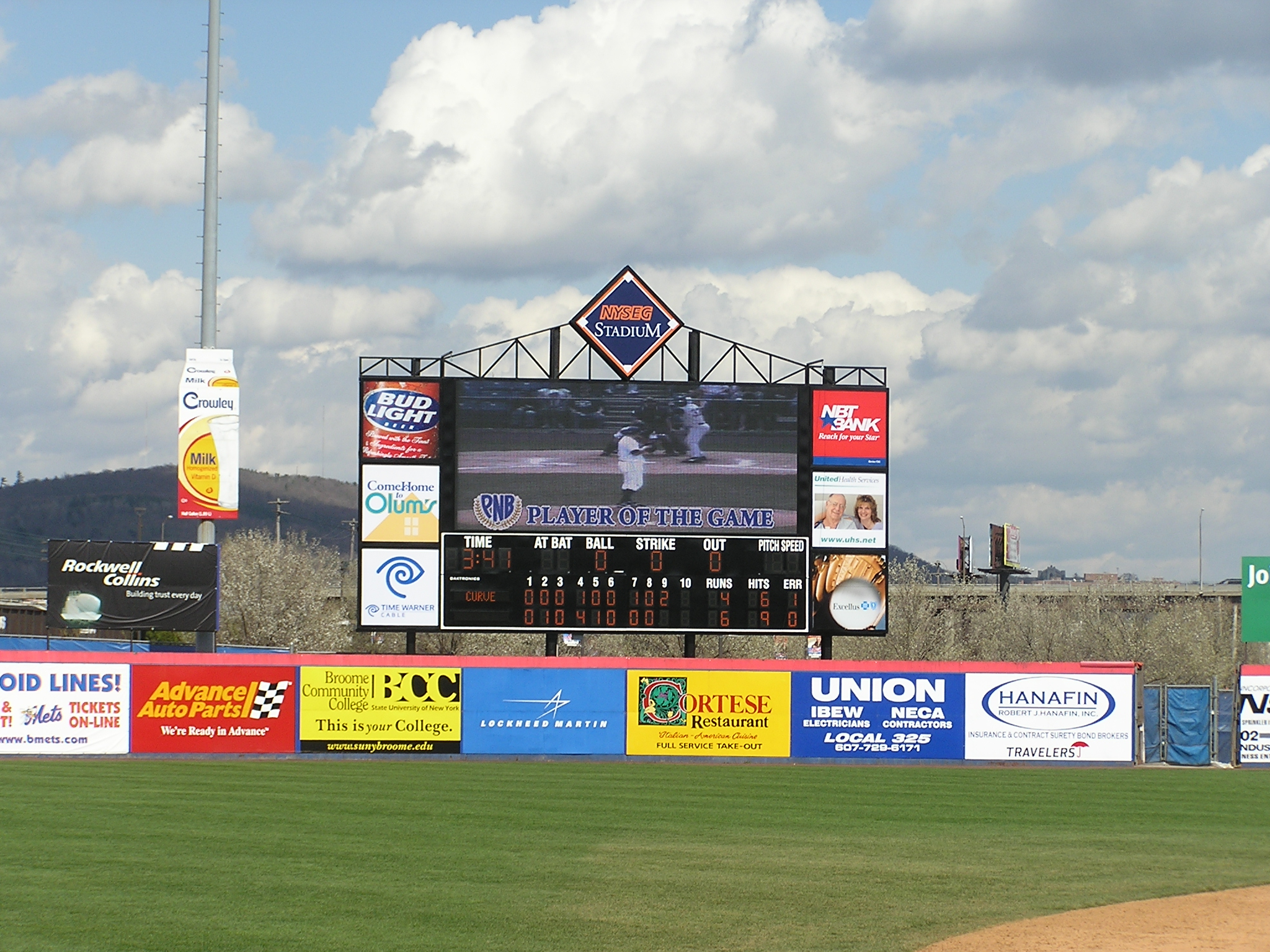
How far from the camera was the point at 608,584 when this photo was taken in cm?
3120

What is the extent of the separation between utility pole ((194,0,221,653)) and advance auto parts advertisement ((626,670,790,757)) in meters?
11.9

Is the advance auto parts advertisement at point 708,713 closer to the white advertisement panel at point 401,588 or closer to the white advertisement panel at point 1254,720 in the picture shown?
the white advertisement panel at point 401,588

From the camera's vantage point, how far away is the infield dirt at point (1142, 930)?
1312 centimetres

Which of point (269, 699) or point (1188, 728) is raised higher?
point (269, 699)

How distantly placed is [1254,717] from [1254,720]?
2.4 inches

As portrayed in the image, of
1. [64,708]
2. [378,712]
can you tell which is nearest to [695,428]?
[378,712]

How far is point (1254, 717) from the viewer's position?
33.8 m

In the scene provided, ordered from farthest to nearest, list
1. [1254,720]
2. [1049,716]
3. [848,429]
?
[1254,720] < [1049,716] < [848,429]

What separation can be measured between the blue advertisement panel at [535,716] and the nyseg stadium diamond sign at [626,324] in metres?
7.59

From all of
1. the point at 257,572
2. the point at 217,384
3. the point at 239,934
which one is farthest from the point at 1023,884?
the point at 257,572

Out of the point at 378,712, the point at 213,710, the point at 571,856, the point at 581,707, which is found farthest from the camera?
the point at 581,707

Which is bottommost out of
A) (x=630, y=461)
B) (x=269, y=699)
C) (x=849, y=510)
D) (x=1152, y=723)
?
(x=1152, y=723)

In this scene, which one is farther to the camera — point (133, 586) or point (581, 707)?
point (133, 586)

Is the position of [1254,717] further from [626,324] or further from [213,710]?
[213,710]
